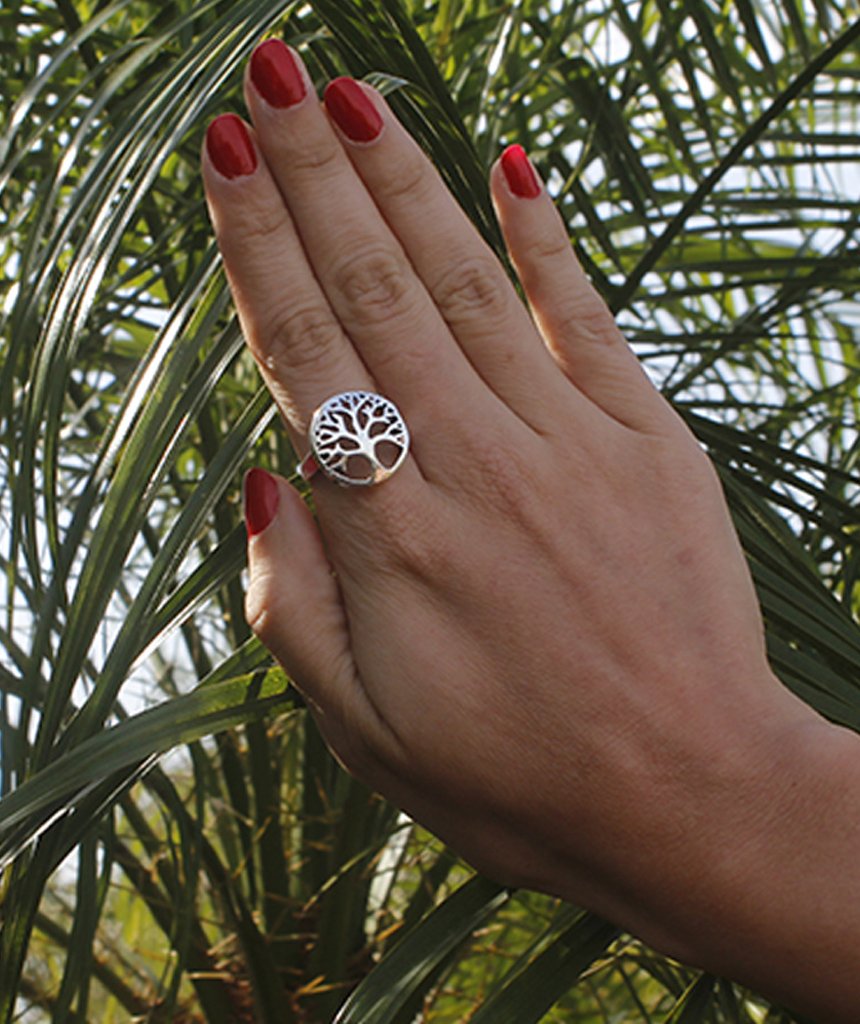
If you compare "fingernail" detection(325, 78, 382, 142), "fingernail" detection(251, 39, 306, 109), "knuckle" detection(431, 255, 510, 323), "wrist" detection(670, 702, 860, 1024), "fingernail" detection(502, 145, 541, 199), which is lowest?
"wrist" detection(670, 702, 860, 1024)

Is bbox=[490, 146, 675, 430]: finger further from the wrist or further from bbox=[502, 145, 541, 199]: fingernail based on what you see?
the wrist

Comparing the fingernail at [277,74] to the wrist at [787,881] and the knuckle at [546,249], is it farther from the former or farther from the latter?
the wrist at [787,881]

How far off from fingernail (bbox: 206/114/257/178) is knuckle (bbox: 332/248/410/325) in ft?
0.11

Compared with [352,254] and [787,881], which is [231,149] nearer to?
[352,254]

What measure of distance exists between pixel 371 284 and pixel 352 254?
0.5 inches

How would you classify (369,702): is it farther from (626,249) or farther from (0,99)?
(626,249)

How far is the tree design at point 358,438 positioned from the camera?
0.32m

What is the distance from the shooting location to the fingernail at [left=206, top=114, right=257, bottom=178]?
339mm

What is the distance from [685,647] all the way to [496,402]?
0.25ft

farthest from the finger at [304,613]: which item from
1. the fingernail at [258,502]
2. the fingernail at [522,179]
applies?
the fingernail at [522,179]

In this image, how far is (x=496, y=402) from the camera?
34 centimetres

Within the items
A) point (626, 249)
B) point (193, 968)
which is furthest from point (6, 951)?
point (626, 249)

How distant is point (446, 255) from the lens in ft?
1.18

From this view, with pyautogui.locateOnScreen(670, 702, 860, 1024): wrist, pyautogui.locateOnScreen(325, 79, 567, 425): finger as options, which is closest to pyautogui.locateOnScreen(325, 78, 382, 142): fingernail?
pyautogui.locateOnScreen(325, 79, 567, 425): finger
